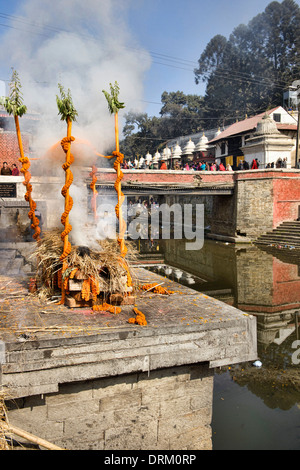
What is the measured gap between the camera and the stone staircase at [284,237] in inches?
884

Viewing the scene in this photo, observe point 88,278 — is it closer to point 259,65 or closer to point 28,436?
point 28,436

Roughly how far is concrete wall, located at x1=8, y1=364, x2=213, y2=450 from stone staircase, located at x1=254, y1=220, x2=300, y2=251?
1854cm

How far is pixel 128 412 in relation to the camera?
161 inches

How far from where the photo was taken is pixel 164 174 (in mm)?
25719

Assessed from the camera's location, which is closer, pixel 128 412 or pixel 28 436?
pixel 28 436

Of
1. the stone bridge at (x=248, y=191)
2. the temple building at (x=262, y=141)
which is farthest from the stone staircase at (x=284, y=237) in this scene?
the temple building at (x=262, y=141)

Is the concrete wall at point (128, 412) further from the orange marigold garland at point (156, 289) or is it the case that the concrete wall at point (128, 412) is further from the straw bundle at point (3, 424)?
the orange marigold garland at point (156, 289)

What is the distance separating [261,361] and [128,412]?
4.73 m

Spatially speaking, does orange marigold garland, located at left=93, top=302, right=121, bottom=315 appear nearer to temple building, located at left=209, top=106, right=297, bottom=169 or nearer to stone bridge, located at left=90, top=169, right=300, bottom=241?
stone bridge, located at left=90, top=169, right=300, bottom=241

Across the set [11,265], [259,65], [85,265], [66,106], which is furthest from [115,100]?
[259,65]
